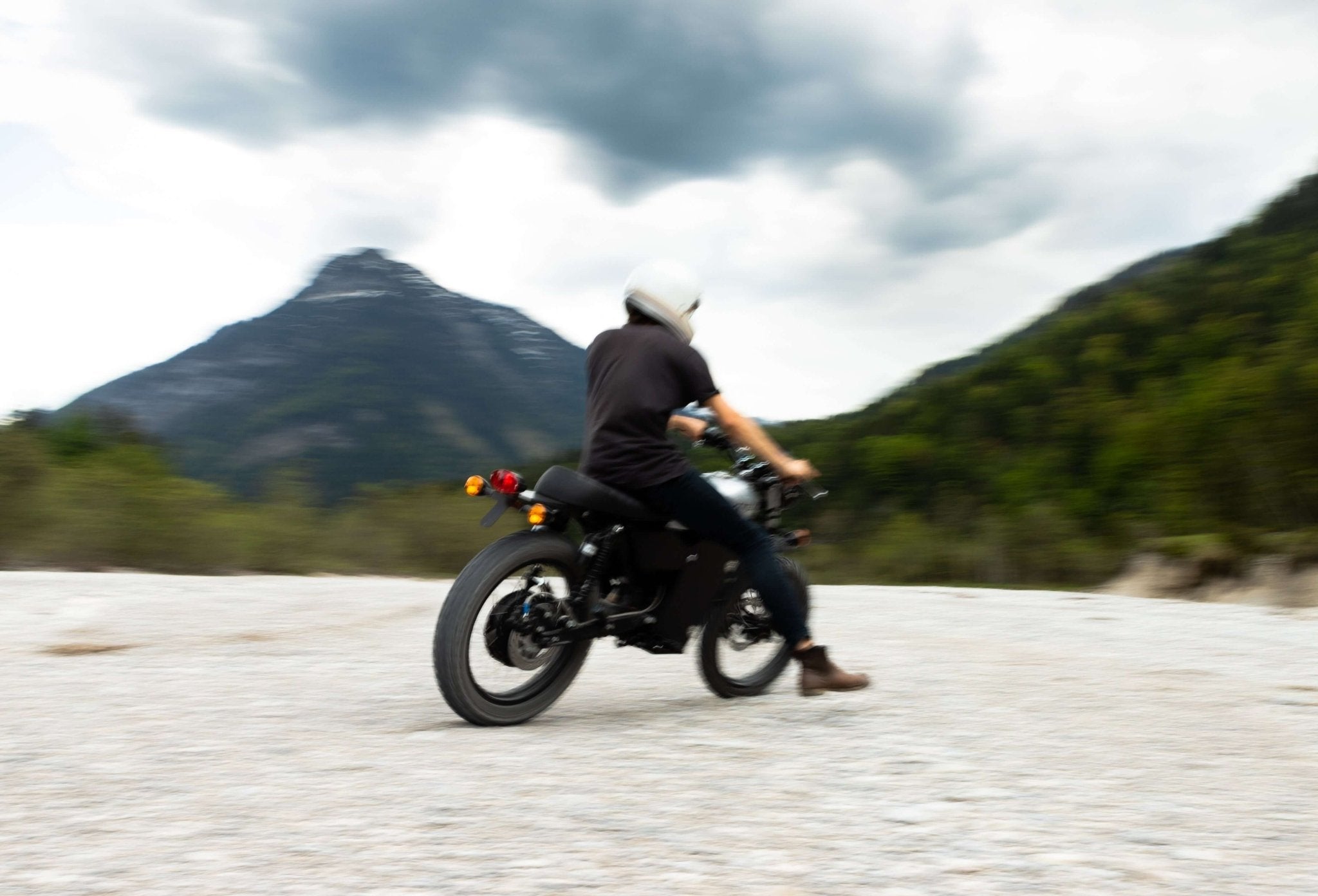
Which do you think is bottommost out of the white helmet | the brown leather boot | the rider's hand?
the brown leather boot

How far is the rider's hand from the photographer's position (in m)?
5.02

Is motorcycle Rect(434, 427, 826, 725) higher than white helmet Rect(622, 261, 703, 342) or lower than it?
lower

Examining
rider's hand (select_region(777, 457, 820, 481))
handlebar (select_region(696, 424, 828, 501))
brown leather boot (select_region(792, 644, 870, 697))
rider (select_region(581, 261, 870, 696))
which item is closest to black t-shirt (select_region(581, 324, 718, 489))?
rider (select_region(581, 261, 870, 696))

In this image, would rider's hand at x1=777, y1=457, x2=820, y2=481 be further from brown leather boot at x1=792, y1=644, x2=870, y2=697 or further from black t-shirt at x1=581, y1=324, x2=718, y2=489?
brown leather boot at x1=792, y1=644, x2=870, y2=697

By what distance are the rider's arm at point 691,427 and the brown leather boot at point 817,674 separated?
3.63ft

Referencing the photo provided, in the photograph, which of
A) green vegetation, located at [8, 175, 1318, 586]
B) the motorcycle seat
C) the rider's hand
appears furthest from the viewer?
green vegetation, located at [8, 175, 1318, 586]

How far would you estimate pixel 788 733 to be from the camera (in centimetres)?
445

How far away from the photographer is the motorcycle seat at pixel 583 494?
4.52m

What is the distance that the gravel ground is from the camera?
107 inches

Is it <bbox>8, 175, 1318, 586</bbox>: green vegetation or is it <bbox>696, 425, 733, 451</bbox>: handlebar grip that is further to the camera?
<bbox>8, 175, 1318, 586</bbox>: green vegetation

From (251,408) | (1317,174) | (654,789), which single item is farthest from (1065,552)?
(251,408)

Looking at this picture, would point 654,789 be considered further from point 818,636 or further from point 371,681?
point 818,636

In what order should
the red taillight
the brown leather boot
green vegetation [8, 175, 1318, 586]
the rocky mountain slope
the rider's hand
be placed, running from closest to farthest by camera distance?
the red taillight < the rider's hand < the brown leather boot < green vegetation [8, 175, 1318, 586] < the rocky mountain slope

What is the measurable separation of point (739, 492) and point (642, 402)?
31.2 inches
